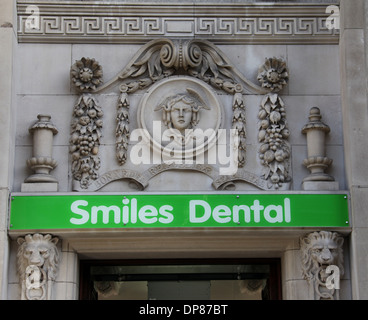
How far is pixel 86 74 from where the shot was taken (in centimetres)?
1221

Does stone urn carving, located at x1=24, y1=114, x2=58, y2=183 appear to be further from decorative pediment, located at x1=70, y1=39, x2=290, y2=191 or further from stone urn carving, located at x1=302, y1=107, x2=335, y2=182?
stone urn carving, located at x1=302, y1=107, x2=335, y2=182

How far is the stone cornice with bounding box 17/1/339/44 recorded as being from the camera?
41.1ft

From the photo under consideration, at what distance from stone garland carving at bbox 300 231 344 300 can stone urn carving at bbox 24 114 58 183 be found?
352cm

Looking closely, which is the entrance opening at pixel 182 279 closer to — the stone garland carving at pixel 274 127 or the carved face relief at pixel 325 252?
the carved face relief at pixel 325 252

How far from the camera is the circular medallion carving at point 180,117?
1212 cm

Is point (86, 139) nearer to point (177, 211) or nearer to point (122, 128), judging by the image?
point (122, 128)

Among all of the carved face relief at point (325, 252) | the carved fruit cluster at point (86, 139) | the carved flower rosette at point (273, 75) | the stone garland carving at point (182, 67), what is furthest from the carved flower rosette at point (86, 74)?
the carved face relief at point (325, 252)

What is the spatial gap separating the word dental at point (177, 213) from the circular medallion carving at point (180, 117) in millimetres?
861

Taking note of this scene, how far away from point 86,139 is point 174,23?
6.86ft

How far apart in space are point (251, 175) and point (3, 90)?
3.54 meters

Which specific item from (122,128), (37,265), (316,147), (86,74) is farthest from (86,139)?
(316,147)

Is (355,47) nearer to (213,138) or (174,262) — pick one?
(213,138)
